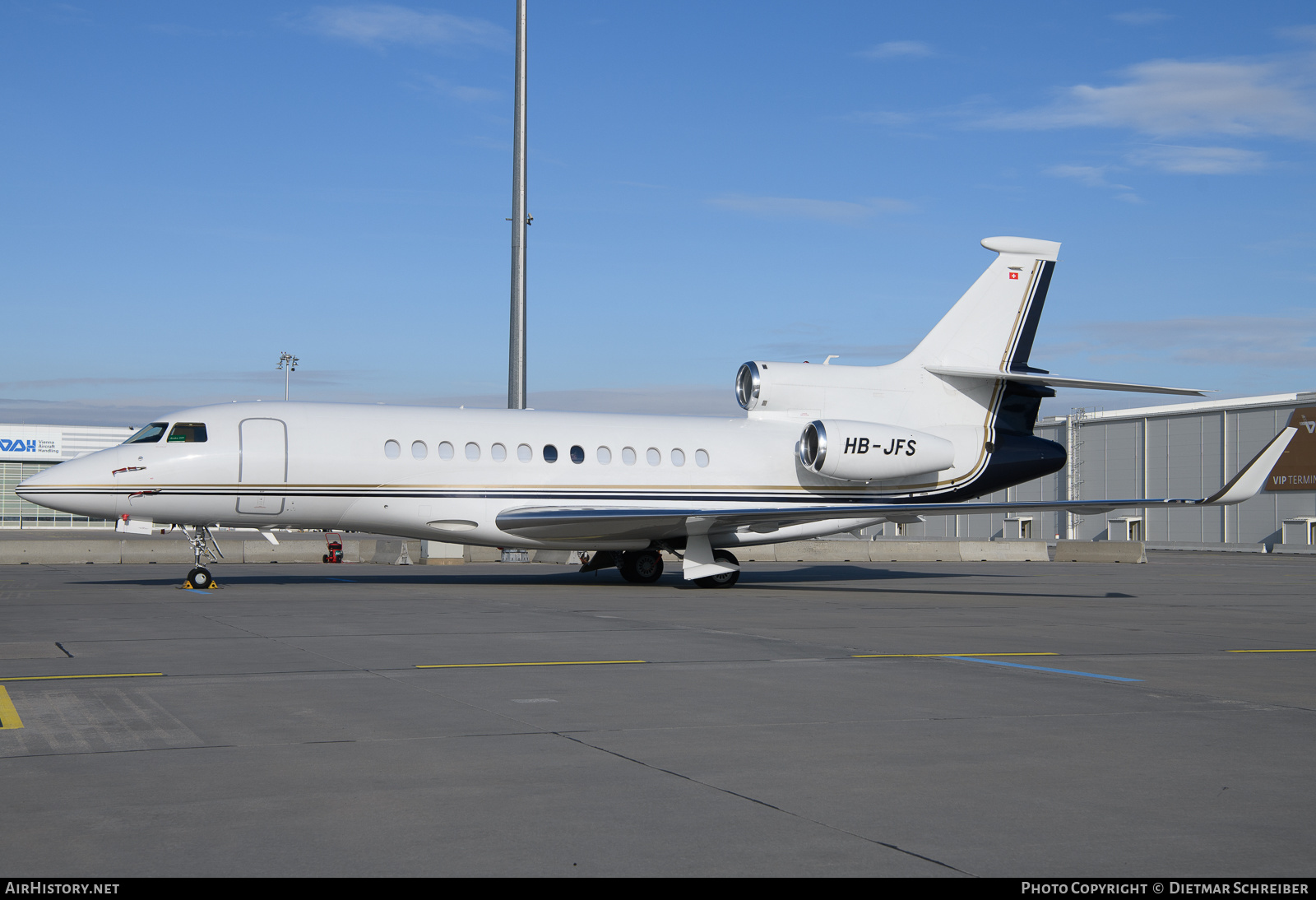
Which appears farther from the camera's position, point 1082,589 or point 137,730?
point 1082,589

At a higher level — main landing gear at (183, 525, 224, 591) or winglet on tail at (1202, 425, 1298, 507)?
winglet on tail at (1202, 425, 1298, 507)

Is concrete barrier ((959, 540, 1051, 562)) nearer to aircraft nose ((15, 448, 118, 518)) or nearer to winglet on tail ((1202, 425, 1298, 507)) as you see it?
winglet on tail ((1202, 425, 1298, 507))

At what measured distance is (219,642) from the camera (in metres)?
11.5

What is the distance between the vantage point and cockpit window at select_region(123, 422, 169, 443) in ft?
65.8

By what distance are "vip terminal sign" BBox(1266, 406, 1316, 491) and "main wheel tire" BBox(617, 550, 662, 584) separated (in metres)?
41.0

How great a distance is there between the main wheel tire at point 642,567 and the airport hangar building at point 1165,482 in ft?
96.0

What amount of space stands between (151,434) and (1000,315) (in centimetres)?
1740

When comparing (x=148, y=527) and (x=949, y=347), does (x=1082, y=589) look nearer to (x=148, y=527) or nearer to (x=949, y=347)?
(x=949, y=347)

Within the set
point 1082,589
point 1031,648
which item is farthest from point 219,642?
point 1082,589

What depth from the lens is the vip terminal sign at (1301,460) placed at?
53312 millimetres

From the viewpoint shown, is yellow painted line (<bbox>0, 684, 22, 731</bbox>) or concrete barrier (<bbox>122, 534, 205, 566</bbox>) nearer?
yellow painted line (<bbox>0, 684, 22, 731</bbox>)

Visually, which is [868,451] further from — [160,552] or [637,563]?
[160,552]

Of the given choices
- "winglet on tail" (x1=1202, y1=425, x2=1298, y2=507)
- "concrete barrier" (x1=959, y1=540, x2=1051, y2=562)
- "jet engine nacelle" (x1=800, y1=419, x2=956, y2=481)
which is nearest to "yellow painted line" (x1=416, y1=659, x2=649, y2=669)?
"winglet on tail" (x1=1202, y1=425, x2=1298, y2=507)

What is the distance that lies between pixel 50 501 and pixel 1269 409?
173 feet
